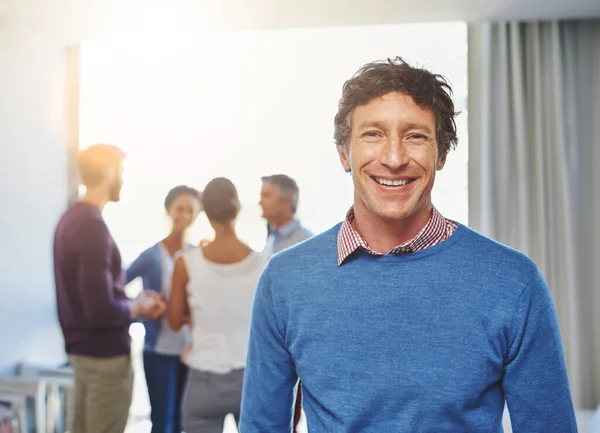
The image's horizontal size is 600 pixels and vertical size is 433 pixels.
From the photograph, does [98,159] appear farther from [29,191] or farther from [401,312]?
[401,312]

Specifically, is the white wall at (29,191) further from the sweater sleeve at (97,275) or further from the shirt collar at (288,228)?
the shirt collar at (288,228)

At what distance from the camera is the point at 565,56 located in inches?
93.8

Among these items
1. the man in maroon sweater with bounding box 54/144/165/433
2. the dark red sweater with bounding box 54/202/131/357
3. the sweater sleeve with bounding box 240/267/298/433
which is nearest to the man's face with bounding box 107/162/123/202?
the man in maroon sweater with bounding box 54/144/165/433

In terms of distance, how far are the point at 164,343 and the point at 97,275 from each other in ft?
1.24

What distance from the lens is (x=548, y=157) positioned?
2.40 metres

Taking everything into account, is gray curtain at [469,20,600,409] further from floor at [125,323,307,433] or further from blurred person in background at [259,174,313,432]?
floor at [125,323,307,433]

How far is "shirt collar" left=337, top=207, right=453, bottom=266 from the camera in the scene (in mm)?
883

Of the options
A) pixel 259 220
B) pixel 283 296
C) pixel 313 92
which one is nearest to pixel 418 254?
pixel 283 296

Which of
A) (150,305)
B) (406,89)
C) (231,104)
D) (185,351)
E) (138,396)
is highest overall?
(231,104)

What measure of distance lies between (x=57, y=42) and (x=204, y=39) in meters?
0.60

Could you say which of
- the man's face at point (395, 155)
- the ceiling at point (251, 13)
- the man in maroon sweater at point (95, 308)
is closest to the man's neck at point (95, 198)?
the man in maroon sweater at point (95, 308)

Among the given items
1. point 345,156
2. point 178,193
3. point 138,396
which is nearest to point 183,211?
point 178,193

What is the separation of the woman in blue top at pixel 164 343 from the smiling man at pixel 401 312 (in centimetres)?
127

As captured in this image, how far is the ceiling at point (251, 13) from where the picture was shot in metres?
2.23
